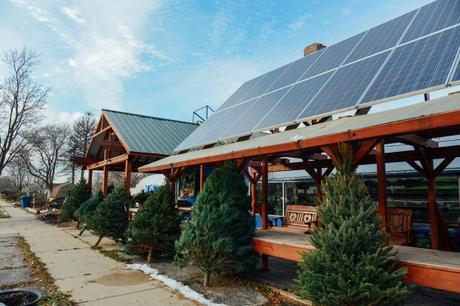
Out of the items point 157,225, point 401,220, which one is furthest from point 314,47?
point 157,225

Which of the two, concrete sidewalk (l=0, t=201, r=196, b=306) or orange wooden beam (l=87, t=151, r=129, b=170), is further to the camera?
orange wooden beam (l=87, t=151, r=129, b=170)

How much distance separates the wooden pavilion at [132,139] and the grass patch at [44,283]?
386 centimetres

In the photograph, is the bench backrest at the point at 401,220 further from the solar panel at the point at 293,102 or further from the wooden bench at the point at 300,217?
the solar panel at the point at 293,102

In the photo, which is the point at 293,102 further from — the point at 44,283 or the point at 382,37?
the point at 44,283

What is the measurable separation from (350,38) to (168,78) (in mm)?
10545

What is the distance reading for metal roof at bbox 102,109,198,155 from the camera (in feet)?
44.6

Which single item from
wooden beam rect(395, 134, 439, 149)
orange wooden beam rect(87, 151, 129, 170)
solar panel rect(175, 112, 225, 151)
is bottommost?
wooden beam rect(395, 134, 439, 149)

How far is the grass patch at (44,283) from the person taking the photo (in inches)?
209

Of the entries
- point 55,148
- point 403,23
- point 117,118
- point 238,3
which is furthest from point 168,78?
point 55,148

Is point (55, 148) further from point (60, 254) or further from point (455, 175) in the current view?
point (455, 175)

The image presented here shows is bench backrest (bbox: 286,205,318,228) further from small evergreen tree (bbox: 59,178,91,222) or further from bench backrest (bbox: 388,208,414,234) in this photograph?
small evergreen tree (bbox: 59,178,91,222)

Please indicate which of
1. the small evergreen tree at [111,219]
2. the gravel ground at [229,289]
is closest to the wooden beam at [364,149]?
the gravel ground at [229,289]

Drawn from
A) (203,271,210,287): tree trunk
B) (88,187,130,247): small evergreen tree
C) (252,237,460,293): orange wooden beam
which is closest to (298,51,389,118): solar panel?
(252,237,460,293): orange wooden beam

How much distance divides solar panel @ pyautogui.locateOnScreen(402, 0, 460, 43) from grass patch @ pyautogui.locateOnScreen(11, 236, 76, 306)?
790 centimetres
